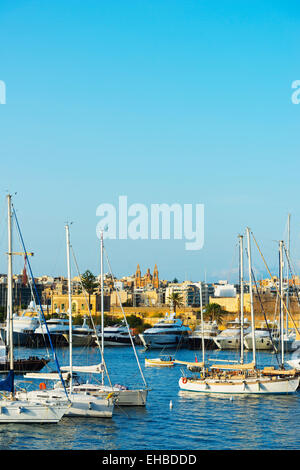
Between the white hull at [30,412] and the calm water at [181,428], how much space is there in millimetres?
311

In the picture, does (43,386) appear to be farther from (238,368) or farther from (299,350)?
(299,350)

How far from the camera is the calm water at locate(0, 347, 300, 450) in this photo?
2597cm

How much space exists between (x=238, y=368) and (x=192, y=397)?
10.2 ft

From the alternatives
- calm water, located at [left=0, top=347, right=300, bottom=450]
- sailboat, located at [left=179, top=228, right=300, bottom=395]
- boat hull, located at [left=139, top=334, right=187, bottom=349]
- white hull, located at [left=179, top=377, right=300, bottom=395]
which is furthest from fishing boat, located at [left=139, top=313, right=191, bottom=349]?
white hull, located at [left=179, top=377, right=300, bottom=395]

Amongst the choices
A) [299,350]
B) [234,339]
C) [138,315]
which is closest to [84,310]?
[138,315]

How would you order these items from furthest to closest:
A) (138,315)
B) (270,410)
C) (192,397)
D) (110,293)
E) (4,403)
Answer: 1. (110,293)
2. (138,315)
3. (192,397)
4. (270,410)
5. (4,403)

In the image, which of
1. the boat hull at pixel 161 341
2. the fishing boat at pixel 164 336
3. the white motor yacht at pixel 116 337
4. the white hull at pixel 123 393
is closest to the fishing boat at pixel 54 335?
the white motor yacht at pixel 116 337

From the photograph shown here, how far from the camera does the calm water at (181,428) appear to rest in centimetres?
2597

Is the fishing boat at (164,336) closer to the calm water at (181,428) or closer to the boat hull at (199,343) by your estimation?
the boat hull at (199,343)

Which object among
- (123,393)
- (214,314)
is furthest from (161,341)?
(123,393)

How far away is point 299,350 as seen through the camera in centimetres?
6812

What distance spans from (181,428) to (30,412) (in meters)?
6.70

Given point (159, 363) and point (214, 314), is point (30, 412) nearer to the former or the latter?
point (159, 363)

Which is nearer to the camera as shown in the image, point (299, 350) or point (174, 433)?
point (174, 433)
